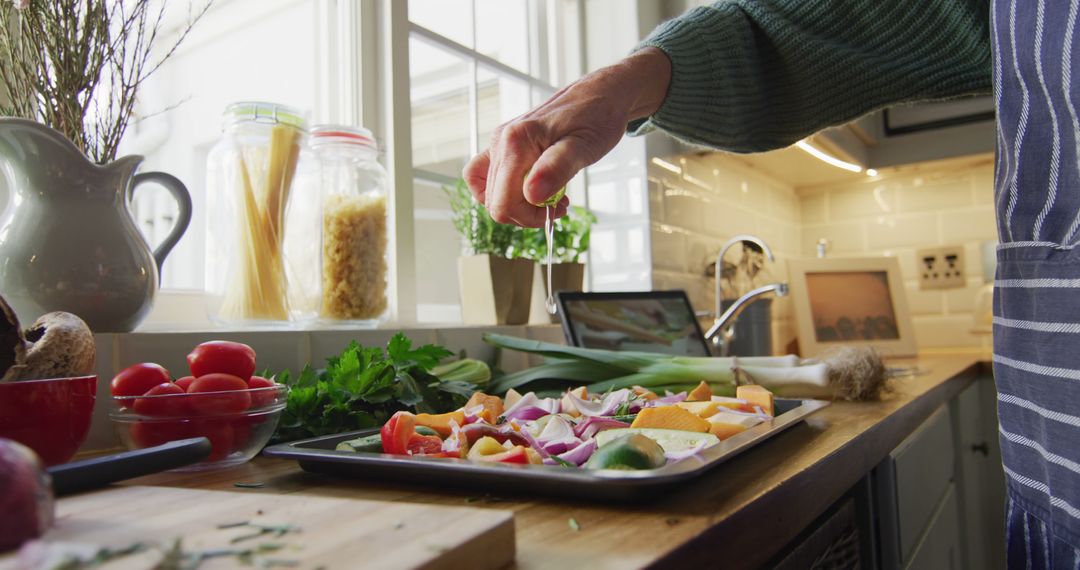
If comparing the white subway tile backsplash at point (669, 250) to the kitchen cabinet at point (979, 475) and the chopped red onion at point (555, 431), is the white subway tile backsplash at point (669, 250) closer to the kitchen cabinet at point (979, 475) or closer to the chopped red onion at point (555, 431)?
the kitchen cabinet at point (979, 475)

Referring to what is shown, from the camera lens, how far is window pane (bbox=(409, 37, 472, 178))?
171 centimetres

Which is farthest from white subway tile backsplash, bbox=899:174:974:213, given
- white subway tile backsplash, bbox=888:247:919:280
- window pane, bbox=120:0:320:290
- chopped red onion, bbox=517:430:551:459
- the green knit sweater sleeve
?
chopped red onion, bbox=517:430:551:459

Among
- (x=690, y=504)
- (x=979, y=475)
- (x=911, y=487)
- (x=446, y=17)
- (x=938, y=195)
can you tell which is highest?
(x=446, y=17)

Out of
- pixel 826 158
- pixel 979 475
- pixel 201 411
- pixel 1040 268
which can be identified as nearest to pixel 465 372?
pixel 201 411

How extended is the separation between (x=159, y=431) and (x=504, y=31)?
1.56m

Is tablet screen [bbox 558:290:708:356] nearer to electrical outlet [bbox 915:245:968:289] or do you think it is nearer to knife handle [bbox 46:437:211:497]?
knife handle [bbox 46:437:211:497]

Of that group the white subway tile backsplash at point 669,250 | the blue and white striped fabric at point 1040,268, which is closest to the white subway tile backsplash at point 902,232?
the white subway tile backsplash at point 669,250

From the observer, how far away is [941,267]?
111 inches

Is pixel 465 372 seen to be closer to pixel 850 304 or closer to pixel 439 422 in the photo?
pixel 439 422

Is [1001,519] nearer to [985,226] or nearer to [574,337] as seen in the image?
[985,226]

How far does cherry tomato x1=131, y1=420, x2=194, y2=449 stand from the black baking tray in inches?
3.4

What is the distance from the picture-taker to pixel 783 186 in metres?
2.98

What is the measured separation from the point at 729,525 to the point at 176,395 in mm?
489

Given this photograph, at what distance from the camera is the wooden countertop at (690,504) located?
451mm
